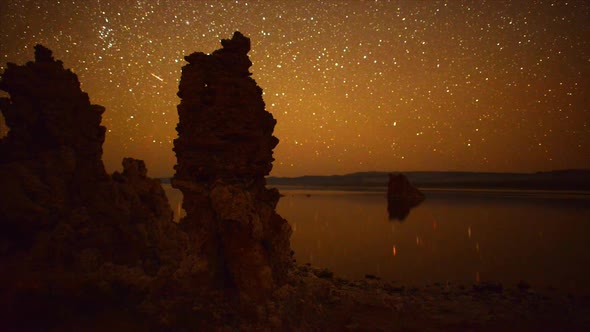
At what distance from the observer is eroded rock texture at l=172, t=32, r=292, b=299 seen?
11.6 meters

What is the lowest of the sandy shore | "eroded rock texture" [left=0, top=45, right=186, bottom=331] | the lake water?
the lake water

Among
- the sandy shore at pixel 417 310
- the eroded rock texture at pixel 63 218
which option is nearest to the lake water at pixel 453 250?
the sandy shore at pixel 417 310

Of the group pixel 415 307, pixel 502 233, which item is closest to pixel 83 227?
pixel 415 307

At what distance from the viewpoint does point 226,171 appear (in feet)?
A: 39.9

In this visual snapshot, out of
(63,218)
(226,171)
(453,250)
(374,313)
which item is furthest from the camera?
(453,250)

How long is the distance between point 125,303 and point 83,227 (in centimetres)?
364

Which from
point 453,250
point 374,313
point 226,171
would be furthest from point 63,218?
point 453,250

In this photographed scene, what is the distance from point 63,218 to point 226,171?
20.6 feet

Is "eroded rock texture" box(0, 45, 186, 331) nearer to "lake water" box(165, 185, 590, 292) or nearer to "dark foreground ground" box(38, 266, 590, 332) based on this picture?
"dark foreground ground" box(38, 266, 590, 332)

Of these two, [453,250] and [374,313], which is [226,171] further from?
[453,250]

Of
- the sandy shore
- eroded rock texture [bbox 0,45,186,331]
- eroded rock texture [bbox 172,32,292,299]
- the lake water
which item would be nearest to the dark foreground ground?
the sandy shore

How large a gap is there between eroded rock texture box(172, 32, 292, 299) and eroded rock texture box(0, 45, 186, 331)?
2143mm

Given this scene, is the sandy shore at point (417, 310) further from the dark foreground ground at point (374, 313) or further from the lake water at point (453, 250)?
the lake water at point (453, 250)

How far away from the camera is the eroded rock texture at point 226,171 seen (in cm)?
1164
